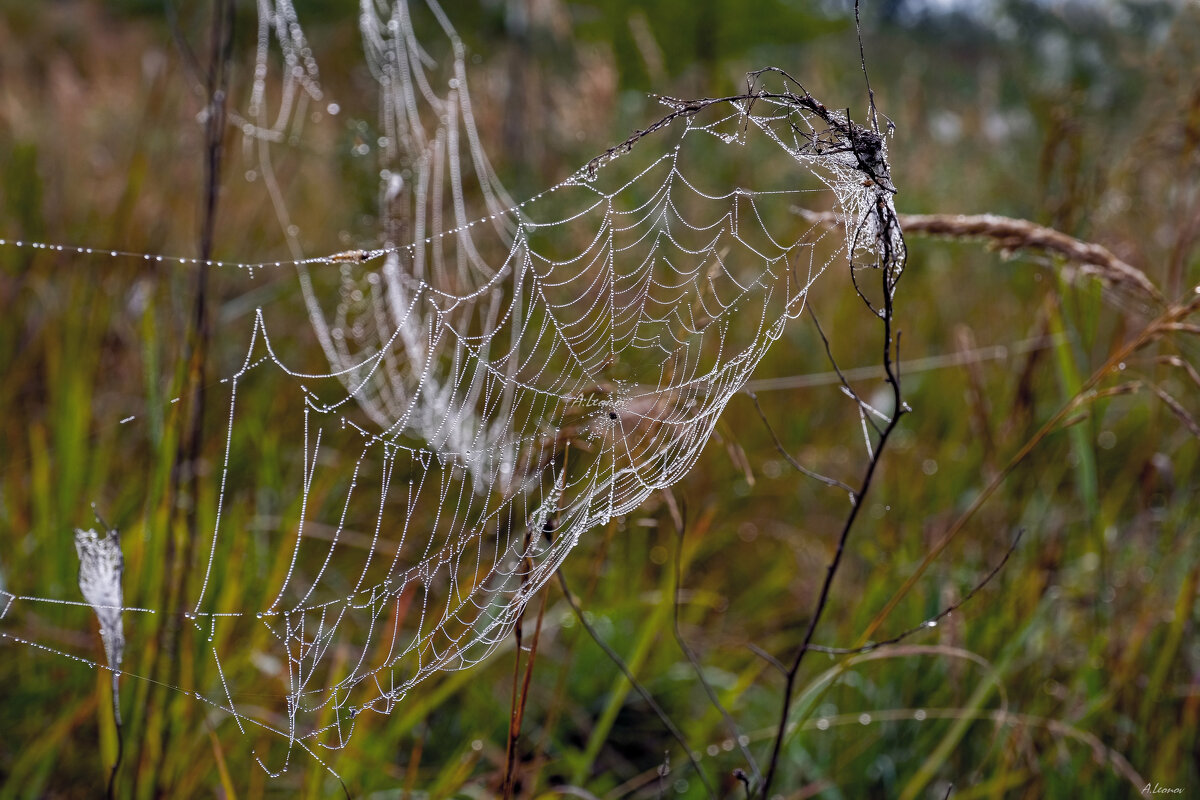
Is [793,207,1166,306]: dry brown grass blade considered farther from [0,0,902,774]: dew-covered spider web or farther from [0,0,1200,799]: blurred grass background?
[0,0,1200,799]: blurred grass background

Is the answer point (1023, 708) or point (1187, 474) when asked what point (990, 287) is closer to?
point (1187, 474)

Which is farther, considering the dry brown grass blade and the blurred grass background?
the blurred grass background

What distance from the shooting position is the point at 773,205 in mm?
5258

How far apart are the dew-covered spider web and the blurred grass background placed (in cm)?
9

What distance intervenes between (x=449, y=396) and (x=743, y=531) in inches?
37.8

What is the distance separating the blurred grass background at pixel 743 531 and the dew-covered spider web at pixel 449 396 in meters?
0.09

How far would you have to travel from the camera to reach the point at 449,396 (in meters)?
2.52

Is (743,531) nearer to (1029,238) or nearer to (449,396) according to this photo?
(449,396)

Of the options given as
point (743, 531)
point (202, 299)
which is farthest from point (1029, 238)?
point (743, 531)

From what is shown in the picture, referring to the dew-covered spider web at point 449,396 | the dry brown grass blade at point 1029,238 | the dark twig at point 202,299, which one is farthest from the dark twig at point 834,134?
the dark twig at point 202,299

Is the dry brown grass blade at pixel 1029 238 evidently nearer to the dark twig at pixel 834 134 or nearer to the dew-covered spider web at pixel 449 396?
the dew-covered spider web at pixel 449 396

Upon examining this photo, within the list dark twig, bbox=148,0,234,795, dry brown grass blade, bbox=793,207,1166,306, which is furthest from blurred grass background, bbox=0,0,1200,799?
dry brown grass blade, bbox=793,207,1166,306

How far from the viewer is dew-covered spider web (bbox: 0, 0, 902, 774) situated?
1166mm

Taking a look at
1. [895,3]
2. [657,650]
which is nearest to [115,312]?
[657,650]
